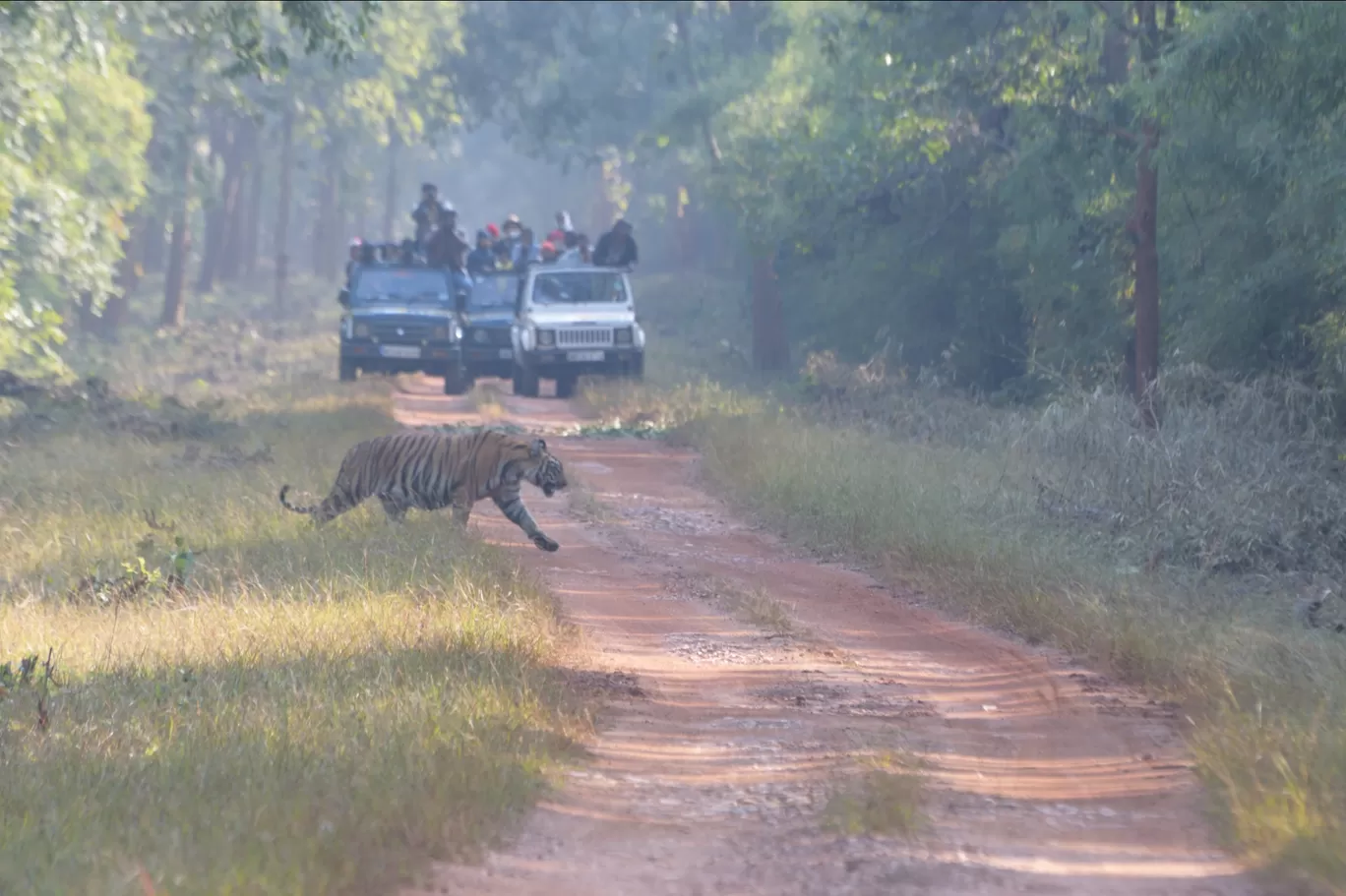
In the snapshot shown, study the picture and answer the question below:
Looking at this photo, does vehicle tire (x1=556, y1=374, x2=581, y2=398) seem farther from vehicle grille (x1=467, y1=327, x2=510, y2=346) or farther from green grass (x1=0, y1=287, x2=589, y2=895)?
green grass (x1=0, y1=287, x2=589, y2=895)

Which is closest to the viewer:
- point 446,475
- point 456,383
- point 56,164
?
point 446,475

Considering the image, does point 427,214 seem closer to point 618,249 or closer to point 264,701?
point 618,249

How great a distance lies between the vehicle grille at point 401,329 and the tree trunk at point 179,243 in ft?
54.1

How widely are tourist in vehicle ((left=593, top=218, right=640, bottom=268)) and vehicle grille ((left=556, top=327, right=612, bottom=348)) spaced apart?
1436 millimetres

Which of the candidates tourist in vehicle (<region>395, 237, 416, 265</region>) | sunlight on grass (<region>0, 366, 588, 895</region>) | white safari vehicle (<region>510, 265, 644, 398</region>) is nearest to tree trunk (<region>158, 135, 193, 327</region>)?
tourist in vehicle (<region>395, 237, 416, 265</region>)

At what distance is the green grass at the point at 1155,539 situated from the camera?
239 inches

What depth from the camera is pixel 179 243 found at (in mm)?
42125

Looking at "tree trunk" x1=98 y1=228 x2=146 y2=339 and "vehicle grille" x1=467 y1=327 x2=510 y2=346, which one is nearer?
"vehicle grille" x1=467 y1=327 x2=510 y2=346

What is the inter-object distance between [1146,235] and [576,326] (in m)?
12.4

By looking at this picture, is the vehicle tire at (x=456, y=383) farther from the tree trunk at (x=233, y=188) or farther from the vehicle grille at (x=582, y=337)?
the tree trunk at (x=233, y=188)

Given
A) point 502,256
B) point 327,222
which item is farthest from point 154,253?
point 502,256

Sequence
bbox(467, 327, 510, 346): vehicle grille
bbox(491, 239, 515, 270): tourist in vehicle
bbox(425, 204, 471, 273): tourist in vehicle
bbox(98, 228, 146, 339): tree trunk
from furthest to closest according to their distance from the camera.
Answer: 1. bbox(98, 228, 146, 339): tree trunk
2. bbox(491, 239, 515, 270): tourist in vehicle
3. bbox(467, 327, 510, 346): vehicle grille
4. bbox(425, 204, 471, 273): tourist in vehicle

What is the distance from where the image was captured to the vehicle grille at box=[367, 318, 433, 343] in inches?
1048

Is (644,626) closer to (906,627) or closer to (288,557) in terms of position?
(906,627)
